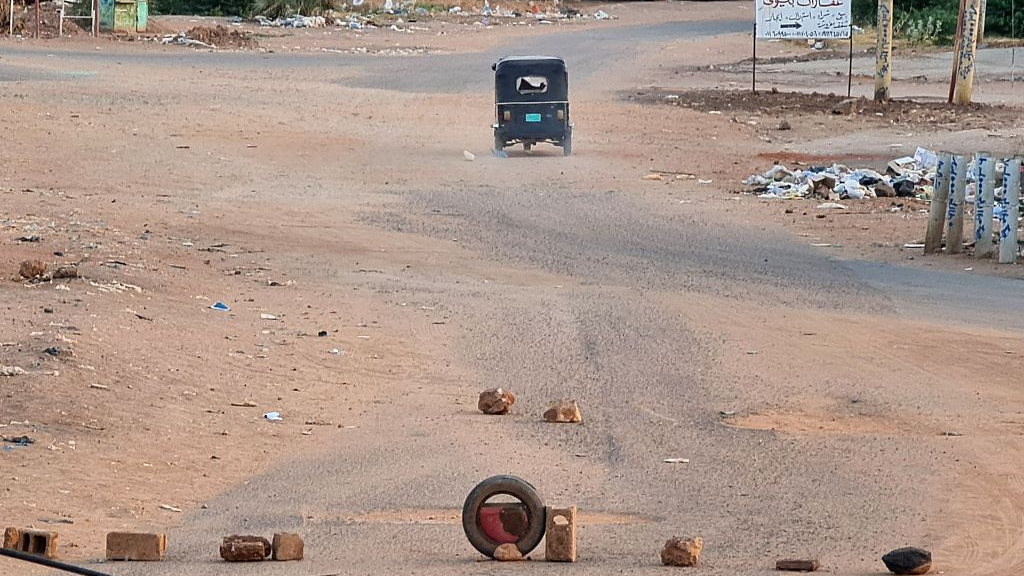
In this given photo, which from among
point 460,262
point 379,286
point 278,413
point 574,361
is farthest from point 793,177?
point 278,413

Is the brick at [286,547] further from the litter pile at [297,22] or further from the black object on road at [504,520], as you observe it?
the litter pile at [297,22]

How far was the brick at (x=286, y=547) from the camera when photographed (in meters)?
7.24

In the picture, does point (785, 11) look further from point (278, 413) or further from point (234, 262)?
point (278, 413)

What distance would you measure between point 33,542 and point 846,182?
16.5 meters

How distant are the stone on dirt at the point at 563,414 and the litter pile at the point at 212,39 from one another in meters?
36.7

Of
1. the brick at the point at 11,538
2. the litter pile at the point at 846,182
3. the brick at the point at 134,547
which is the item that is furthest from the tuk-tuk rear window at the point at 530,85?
the brick at the point at 11,538

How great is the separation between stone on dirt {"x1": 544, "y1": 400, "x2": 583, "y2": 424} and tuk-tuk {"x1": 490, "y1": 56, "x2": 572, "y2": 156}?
1521cm

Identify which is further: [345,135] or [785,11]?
[785,11]

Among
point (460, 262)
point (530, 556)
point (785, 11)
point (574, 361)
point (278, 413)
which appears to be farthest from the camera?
point (785, 11)

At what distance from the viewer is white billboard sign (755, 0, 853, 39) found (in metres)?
35.4

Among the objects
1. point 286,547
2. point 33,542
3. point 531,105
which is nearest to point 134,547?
point 33,542

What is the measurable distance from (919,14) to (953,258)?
41462 mm

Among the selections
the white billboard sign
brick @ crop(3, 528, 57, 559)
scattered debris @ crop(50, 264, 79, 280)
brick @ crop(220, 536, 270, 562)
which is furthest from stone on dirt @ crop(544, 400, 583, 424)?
the white billboard sign

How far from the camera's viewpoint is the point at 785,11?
35.6 metres
